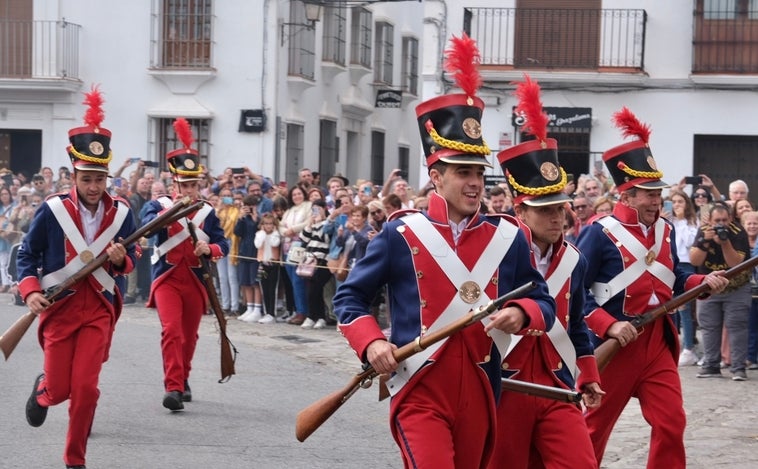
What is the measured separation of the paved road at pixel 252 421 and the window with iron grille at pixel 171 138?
13636 millimetres

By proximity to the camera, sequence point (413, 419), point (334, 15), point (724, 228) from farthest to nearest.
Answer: point (334, 15) → point (724, 228) → point (413, 419)

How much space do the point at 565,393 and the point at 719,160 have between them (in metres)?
18.3

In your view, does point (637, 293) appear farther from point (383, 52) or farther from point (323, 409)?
point (383, 52)

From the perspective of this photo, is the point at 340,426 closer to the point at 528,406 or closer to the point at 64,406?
the point at 64,406

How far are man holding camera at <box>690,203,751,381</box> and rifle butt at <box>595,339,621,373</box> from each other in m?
6.10

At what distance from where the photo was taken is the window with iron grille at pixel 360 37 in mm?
33312

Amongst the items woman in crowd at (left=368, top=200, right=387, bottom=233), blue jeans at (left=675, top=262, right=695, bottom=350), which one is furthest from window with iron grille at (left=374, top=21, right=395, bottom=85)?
blue jeans at (left=675, top=262, right=695, bottom=350)

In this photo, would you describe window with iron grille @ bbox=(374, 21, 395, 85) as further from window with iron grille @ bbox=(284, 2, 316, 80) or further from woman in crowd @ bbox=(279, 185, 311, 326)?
woman in crowd @ bbox=(279, 185, 311, 326)

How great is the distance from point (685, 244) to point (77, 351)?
311 inches

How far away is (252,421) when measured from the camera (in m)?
10.8

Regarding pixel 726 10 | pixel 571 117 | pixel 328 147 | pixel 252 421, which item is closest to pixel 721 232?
pixel 252 421

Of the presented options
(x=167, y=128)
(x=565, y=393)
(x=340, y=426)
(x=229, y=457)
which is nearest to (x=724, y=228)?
(x=340, y=426)

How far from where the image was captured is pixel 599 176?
18891 mm

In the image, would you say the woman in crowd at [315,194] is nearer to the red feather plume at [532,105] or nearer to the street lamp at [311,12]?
the street lamp at [311,12]
